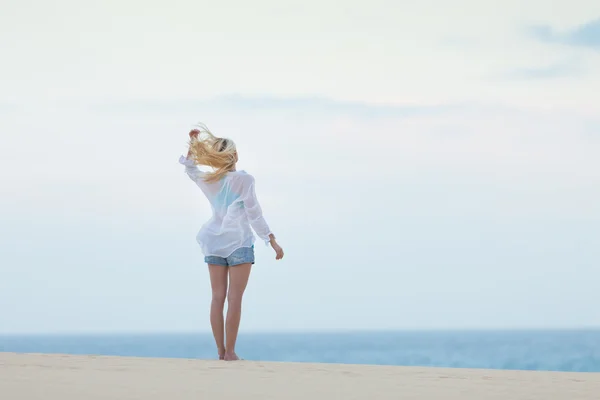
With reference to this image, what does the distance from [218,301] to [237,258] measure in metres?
0.40

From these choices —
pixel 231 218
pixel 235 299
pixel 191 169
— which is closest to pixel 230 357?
pixel 235 299

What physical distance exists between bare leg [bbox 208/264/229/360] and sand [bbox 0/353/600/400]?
94 centimetres

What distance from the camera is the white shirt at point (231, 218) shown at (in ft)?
24.0

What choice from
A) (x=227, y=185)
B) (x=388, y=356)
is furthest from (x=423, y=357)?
(x=227, y=185)

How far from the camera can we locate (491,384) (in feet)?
17.3

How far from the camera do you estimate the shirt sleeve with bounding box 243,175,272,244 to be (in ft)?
24.1

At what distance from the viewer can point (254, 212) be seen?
24.2 feet

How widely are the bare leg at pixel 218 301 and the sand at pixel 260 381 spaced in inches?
37.0

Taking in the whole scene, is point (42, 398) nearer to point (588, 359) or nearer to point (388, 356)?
point (588, 359)

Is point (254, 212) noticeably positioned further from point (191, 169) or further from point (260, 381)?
point (260, 381)

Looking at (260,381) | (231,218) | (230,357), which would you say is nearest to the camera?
(260,381)

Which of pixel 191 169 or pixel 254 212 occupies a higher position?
pixel 191 169

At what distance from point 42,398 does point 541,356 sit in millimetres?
65423

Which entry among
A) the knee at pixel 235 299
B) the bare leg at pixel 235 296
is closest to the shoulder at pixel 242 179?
the bare leg at pixel 235 296
